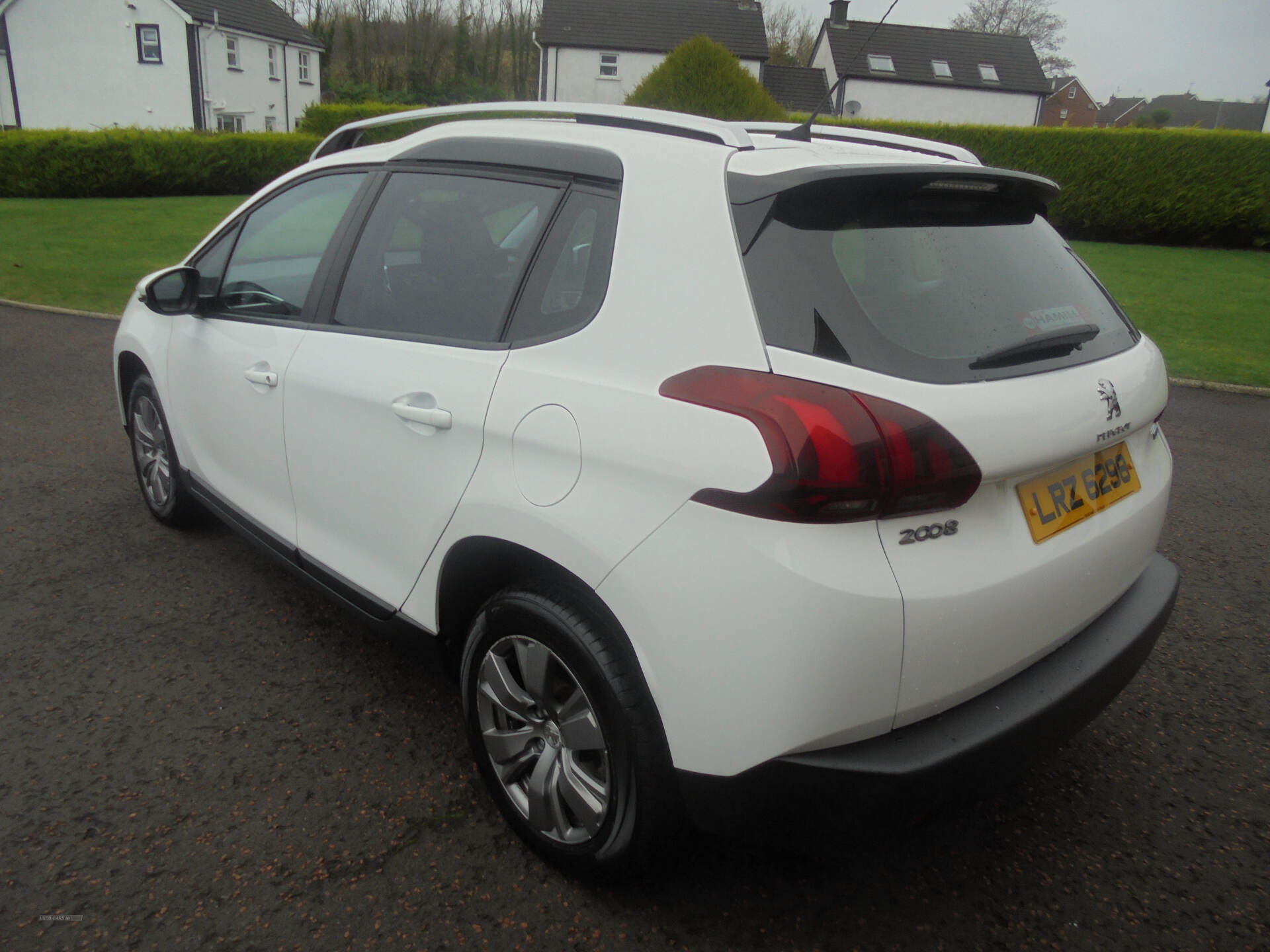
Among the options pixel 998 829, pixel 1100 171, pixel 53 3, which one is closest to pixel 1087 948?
pixel 998 829

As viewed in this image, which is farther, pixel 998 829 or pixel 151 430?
pixel 151 430

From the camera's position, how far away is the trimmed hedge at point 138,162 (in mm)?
22641

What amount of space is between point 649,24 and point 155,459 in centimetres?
4820

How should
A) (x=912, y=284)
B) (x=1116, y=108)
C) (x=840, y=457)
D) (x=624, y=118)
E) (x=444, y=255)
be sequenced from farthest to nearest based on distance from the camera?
(x=1116, y=108), (x=444, y=255), (x=624, y=118), (x=912, y=284), (x=840, y=457)

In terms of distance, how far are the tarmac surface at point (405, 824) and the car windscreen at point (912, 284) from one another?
0.96 m

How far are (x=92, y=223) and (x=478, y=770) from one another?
62.6ft

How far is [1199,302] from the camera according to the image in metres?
13.1

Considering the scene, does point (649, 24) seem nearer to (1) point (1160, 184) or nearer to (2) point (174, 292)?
(1) point (1160, 184)

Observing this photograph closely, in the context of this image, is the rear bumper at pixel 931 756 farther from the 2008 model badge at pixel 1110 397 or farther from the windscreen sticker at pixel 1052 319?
the windscreen sticker at pixel 1052 319

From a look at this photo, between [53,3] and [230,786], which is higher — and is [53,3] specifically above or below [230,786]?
above

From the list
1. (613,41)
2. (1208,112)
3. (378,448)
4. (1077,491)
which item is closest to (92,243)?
(378,448)

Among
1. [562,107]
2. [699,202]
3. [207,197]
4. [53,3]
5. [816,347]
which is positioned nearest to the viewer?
[816,347]

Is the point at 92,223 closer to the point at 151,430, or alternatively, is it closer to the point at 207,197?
the point at 207,197

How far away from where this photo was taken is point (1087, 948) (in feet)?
7.21
